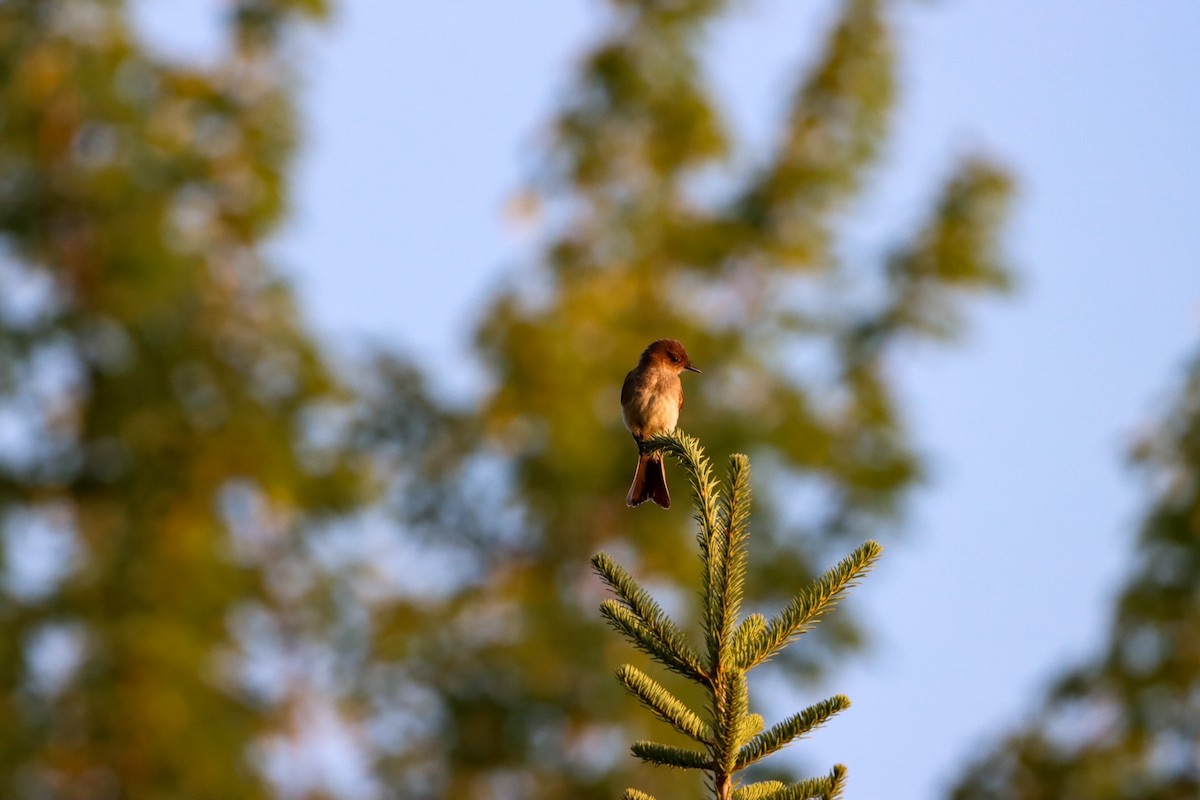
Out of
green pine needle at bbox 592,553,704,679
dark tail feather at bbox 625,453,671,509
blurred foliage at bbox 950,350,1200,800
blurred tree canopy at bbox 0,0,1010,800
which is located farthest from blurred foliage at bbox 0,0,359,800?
green pine needle at bbox 592,553,704,679

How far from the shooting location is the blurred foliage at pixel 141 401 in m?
15.1

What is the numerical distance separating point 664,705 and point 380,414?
15.4 m

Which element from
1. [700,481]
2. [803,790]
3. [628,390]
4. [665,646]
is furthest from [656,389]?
[803,790]

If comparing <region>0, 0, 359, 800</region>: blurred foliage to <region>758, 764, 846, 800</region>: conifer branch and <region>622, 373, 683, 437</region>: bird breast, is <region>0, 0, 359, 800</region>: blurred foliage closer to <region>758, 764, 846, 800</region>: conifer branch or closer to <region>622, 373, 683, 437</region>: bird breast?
<region>622, 373, 683, 437</region>: bird breast

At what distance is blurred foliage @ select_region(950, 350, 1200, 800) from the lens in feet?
40.0

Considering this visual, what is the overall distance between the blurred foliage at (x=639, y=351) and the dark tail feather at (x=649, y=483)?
9986 mm

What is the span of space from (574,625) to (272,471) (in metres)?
4.11

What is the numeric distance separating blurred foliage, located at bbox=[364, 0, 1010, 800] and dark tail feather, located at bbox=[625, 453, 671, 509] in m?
9.99

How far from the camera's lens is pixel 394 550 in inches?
754

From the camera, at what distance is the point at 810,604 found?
10.2ft

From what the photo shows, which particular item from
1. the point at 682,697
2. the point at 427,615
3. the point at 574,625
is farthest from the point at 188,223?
the point at 682,697

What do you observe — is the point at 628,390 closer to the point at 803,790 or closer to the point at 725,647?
the point at 725,647

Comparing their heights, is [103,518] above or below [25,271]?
below

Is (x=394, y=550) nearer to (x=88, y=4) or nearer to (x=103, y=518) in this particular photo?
(x=103, y=518)
